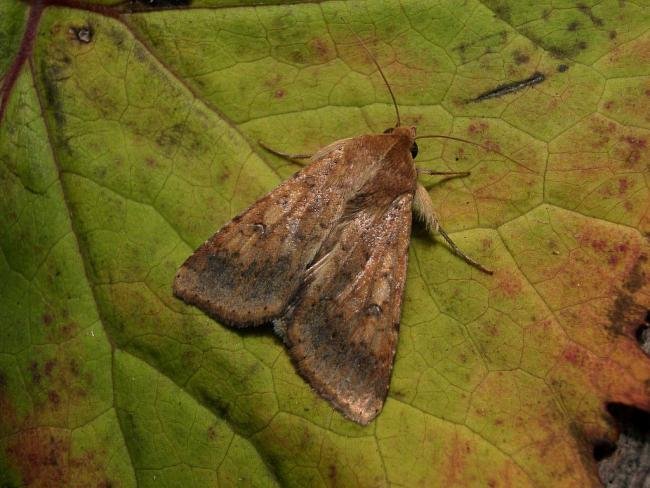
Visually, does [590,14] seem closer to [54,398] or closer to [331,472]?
[331,472]

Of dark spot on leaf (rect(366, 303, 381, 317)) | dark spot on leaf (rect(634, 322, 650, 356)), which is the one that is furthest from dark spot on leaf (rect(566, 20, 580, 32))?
dark spot on leaf (rect(366, 303, 381, 317))

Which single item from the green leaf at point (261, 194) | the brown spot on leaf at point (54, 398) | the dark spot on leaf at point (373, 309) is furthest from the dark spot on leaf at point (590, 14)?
the brown spot on leaf at point (54, 398)

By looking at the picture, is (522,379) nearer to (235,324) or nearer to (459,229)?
(459,229)

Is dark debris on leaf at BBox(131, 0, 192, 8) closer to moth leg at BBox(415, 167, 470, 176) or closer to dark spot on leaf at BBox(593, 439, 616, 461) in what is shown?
moth leg at BBox(415, 167, 470, 176)

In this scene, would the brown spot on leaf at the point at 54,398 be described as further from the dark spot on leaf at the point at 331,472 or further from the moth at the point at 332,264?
the dark spot on leaf at the point at 331,472

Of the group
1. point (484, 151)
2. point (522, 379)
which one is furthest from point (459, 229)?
point (522, 379)
